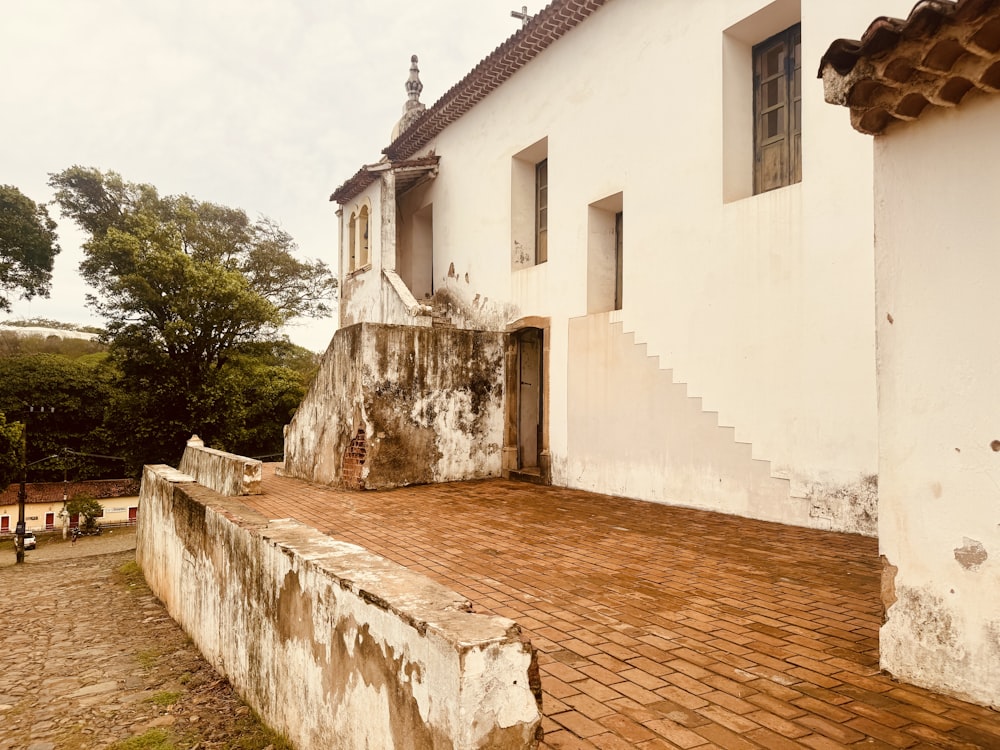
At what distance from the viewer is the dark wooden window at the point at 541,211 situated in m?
11.2

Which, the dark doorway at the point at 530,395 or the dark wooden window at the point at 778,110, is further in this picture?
the dark doorway at the point at 530,395

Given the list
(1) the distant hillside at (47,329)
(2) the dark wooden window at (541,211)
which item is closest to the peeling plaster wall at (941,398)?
(2) the dark wooden window at (541,211)

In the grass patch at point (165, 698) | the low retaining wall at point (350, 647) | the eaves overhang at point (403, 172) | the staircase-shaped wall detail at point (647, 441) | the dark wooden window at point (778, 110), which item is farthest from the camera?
the eaves overhang at point (403, 172)

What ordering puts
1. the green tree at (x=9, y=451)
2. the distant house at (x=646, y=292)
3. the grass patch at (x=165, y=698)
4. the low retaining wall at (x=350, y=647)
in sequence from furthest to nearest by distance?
the green tree at (x=9, y=451) < the distant house at (x=646, y=292) < the grass patch at (x=165, y=698) < the low retaining wall at (x=350, y=647)

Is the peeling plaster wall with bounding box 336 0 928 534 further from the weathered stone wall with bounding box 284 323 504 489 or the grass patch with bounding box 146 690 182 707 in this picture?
the grass patch with bounding box 146 690 182 707

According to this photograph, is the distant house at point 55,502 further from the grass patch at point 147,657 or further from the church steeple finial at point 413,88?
the grass patch at point 147,657

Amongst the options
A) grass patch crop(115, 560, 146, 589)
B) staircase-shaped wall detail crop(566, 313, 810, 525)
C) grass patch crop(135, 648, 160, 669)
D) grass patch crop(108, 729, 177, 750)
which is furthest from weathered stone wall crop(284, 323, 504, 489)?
grass patch crop(108, 729, 177, 750)

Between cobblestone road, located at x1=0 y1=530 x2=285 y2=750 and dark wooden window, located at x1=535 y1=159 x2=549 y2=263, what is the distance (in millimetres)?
7883

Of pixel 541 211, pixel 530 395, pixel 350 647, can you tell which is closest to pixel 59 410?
pixel 530 395

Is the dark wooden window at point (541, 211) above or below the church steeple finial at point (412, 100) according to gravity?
below

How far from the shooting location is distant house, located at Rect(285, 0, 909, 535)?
626cm

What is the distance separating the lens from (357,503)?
7836mm

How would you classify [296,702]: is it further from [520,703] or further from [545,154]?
[545,154]

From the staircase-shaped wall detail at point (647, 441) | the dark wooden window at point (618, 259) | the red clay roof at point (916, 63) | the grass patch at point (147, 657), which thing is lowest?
the grass patch at point (147, 657)
